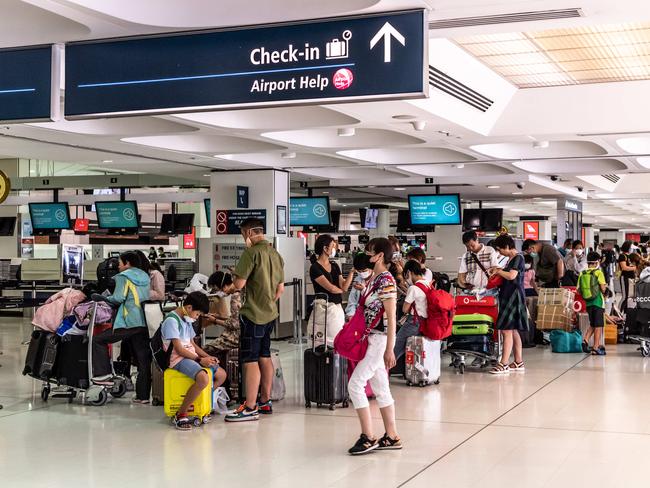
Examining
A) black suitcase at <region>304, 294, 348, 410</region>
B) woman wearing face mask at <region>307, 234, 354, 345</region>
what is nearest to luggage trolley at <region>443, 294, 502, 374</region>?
woman wearing face mask at <region>307, 234, 354, 345</region>

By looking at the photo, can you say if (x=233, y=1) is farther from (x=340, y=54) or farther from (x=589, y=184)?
(x=589, y=184)

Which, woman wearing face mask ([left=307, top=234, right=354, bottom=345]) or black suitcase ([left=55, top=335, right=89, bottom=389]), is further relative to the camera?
woman wearing face mask ([left=307, top=234, right=354, bottom=345])

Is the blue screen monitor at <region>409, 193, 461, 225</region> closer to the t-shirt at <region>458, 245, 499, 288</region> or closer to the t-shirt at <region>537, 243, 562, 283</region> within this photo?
the t-shirt at <region>537, 243, 562, 283</region>

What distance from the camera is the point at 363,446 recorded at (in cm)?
677

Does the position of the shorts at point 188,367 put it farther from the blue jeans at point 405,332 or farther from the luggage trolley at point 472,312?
the luggage trolley at point 472,312

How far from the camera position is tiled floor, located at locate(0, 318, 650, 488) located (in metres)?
6.13

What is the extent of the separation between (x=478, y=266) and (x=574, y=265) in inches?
190

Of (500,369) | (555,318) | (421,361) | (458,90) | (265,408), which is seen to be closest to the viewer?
(265,408)

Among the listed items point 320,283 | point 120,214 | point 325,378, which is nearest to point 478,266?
point 320,283

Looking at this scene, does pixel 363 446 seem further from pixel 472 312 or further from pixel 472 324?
pixel 472 312

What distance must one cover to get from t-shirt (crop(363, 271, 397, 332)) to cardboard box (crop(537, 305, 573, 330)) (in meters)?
7.60

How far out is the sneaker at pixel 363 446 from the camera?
22.2 ft

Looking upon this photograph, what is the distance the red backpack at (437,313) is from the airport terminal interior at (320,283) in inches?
0.9

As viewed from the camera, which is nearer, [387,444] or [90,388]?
[387,444]
